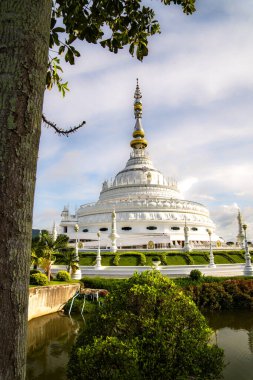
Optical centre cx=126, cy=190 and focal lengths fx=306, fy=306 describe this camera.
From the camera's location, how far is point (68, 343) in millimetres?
11703

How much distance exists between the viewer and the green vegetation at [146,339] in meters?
5.50

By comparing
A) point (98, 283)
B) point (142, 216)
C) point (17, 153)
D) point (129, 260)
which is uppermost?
point (142, 216)

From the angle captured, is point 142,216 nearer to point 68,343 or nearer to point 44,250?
point 44,250

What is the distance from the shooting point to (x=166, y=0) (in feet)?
19.8

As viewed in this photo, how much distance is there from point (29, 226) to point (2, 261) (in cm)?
34

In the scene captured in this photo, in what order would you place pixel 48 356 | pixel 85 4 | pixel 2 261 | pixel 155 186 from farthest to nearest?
pixel 155 186 < pixel 48 356 < pixel 85 4 < pixel 2 261

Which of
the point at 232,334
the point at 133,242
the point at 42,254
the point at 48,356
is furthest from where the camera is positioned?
the point at 133,242

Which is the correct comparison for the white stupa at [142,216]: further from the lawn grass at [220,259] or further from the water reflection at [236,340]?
the water reflection at [236,340]

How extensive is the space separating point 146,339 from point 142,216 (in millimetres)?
39514

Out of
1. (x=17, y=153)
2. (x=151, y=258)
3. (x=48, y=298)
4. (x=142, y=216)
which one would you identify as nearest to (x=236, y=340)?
(x=48, y=298)

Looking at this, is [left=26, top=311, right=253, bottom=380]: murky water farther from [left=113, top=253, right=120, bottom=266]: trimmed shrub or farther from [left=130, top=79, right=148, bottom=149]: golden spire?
[left=130, top=79, right=148, bottom=149]: golden spire

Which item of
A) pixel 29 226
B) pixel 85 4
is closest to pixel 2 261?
pixel 29 226

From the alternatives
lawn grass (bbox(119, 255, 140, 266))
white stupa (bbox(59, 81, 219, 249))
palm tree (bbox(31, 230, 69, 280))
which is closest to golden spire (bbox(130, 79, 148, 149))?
white stupa (bbox(59, 81, 219, 249))

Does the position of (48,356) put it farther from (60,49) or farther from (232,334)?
(60,49)
